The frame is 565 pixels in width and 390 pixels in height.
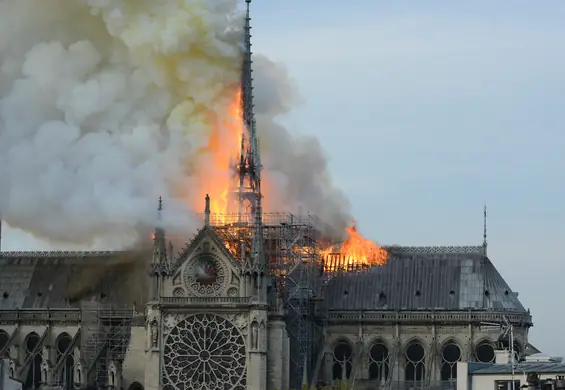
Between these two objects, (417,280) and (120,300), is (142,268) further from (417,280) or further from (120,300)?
(417,280)

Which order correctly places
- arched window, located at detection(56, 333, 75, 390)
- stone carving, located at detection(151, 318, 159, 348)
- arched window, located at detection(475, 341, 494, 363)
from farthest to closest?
arched window, located at detection(56, 333, 75, 390) < arched window, located at detection(475, 341, 494, 363) < stone carving, located at detection(151, 318, 159, 348)

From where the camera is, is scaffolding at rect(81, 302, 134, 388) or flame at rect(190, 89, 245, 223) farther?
scaffolding at rect(81, 302, 134, 388)

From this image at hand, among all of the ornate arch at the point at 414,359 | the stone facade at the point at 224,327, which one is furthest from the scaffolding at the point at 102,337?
the ornate arch at the point at 414,359

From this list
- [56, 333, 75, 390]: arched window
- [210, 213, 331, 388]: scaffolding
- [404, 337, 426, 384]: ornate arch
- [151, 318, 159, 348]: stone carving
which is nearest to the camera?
[151, 318, 159, 348]: stone carving

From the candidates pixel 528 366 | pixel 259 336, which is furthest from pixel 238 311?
pixel 528 366

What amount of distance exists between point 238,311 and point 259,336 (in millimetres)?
2317

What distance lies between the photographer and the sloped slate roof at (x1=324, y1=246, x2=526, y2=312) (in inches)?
6826

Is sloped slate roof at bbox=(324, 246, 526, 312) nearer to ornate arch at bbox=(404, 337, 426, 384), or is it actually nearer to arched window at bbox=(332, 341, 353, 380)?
ornate arch at bbox=(404, 337, 426, 384)

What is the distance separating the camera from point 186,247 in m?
169

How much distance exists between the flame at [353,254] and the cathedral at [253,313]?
20cm

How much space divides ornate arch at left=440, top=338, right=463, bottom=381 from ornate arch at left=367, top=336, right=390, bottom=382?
383 centimetres

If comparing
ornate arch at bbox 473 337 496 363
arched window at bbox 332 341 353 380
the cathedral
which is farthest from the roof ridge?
ornate arch at bbox 473 337 496 363

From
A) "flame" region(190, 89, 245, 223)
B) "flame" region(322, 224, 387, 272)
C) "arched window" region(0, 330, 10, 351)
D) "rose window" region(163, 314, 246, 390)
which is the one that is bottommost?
"rose window" region(163, 314, 246, 390)

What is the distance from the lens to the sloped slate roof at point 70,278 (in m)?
179
